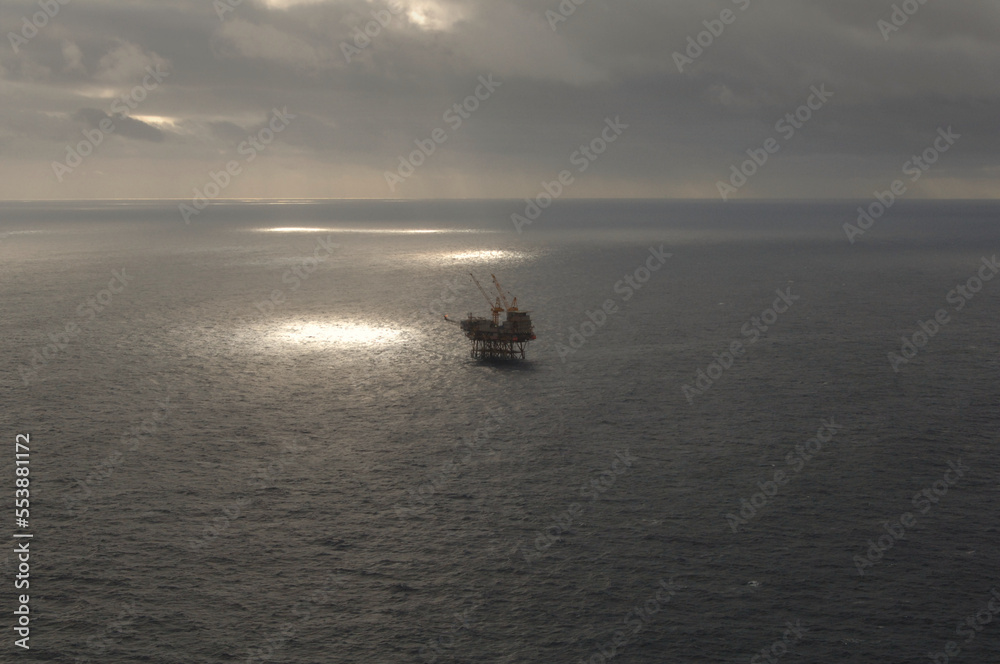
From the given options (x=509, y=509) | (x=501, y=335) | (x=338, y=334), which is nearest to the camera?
(x=509, y=509)

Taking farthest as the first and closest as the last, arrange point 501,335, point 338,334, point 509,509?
1. point 338,334
2. point 501,335
3. point 509,509

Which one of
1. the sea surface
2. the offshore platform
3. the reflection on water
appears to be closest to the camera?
the sea surface

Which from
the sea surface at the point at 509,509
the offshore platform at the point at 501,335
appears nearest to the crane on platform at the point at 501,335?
the offshore platform at the point at 501,335

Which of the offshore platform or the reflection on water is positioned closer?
the offshore platform

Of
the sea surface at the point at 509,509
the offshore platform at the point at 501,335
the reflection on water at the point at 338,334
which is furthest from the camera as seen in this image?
the reflection on water at the point at 338,334

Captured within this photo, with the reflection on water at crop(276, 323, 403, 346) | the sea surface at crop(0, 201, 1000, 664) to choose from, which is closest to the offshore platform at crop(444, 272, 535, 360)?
the sea surface at crop(0, 201, 1000, 664)

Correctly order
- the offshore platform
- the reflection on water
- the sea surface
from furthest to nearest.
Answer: the reflection on water, the offshore platform, the sea surface

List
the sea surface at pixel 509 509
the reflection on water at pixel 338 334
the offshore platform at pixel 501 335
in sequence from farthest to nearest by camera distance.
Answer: the reflection on water at pixel 338 334
the offshore platform at pixel 501 335
the sea surface at pixel 509 509

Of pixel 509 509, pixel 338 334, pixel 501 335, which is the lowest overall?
pixel 509 509

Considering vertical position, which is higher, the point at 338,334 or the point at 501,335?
the point at 338,334

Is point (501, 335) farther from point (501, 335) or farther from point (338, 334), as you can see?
point (338, 334)

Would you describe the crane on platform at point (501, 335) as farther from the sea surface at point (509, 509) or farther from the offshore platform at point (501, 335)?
the sea surface at point (509, 509)

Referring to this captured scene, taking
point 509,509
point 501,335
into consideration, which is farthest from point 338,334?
point 509,509

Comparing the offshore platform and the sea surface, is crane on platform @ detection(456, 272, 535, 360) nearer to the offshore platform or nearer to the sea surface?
the offshore platform
